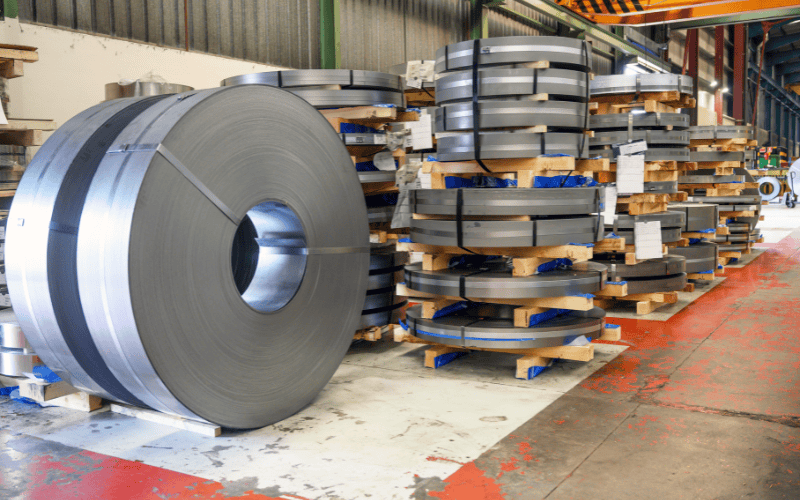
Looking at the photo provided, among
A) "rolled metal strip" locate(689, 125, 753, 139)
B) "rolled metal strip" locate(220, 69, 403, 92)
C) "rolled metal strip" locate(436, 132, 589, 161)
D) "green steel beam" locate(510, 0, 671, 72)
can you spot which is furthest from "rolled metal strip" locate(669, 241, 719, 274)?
"green steel beam" locate(510, 0, 671, 72)

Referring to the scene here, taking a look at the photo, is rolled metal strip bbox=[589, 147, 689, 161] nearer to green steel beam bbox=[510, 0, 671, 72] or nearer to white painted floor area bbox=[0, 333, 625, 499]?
white painted floor area bbox=[0, 333, 625, 499]

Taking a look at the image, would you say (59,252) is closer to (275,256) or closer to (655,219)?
(275,256)

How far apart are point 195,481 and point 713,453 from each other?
6.61 feet

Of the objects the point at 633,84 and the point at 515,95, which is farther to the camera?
the point at 633,84

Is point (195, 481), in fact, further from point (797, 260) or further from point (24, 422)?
point (797, 260)

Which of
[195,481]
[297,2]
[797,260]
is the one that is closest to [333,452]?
[195,481]

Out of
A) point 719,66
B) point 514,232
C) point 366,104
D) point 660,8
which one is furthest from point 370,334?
point 719,66

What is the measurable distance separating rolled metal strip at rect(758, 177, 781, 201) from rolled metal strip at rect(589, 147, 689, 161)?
18.4 meters

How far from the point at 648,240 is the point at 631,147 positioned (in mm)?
751

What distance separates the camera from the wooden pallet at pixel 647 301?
18.7 feet

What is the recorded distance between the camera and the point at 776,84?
36.2 meters

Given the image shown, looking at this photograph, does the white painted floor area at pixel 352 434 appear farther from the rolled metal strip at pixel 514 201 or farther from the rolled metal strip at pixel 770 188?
the rolled metal strip at pixel 770 188

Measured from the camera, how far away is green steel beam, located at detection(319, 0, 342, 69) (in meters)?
8.39

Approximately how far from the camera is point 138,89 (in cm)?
507
